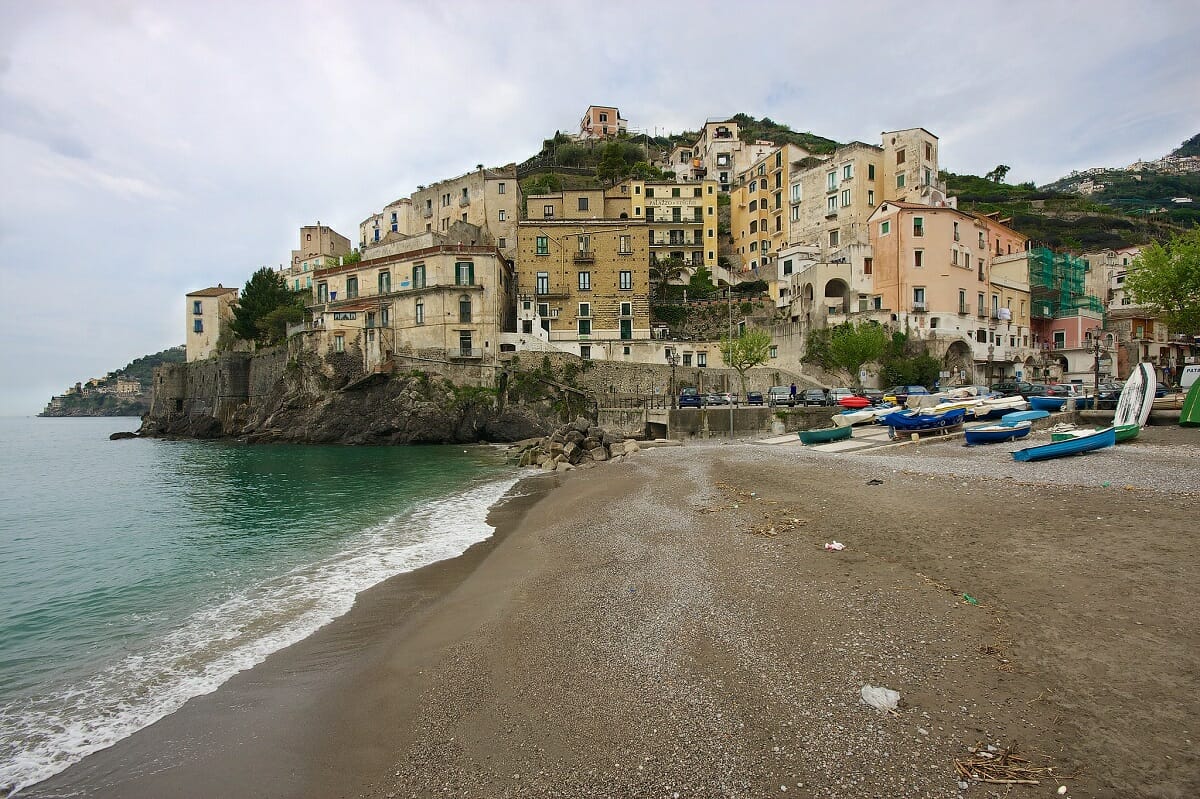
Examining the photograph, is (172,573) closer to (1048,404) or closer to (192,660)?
(192,660)

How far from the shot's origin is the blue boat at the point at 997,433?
21500 mm

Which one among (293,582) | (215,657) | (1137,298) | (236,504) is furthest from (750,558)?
(1137,298)

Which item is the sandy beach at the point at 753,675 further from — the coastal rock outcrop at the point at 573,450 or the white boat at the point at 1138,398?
the coastal rock outcrop at the point at 573,450

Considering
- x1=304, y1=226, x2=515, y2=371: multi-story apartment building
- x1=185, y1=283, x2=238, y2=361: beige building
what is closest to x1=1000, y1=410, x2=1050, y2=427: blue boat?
x1=304, y1=226, x2=515, y2=371: multi-story apartment building

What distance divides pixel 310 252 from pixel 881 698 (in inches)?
3882

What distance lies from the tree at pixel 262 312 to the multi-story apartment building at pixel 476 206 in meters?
10.9

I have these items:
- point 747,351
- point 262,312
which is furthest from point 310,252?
point 747,351

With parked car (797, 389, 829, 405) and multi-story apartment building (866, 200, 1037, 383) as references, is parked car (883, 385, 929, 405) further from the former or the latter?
A: multi-story apartment building (866, 200, 1037, 383)

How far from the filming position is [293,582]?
37.8 ft

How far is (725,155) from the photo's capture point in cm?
8650

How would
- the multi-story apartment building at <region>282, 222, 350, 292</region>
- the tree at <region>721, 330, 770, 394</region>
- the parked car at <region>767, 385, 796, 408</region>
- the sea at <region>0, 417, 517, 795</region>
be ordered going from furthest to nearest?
the multi-story apartment building at <region>282, 222, 350, 292</region>
the tree at <region>721, 330, 770, 394</region>
the parked car at <region>767, 385, 796, 408</region>
the sea at <region>0, 417, 517, 795</region>

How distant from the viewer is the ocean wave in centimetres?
614

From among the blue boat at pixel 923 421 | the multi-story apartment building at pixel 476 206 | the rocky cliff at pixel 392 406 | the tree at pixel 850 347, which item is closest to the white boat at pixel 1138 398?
the blue boat at pixel 923 421

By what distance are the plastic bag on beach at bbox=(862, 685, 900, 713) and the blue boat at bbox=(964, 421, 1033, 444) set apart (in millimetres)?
20660
